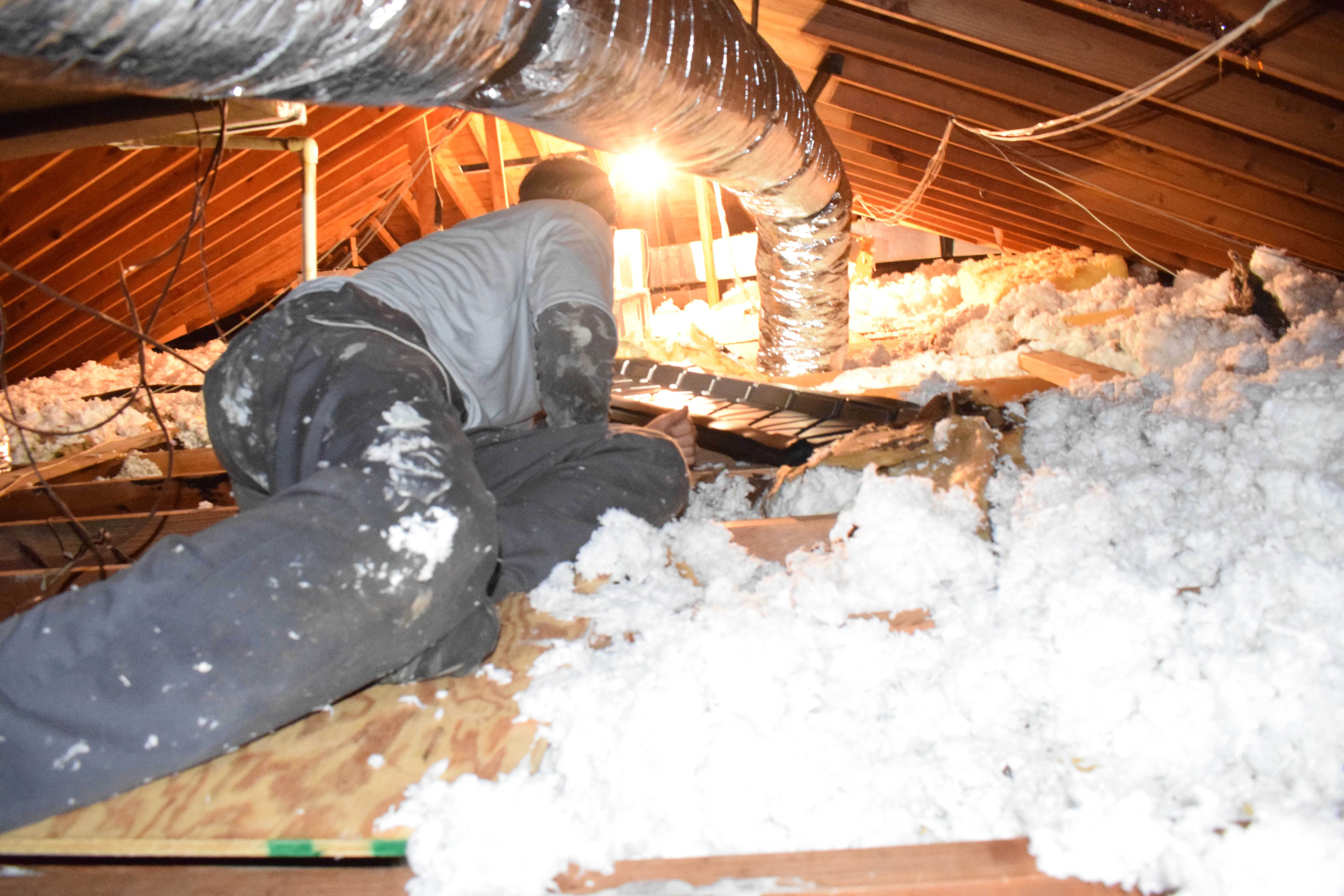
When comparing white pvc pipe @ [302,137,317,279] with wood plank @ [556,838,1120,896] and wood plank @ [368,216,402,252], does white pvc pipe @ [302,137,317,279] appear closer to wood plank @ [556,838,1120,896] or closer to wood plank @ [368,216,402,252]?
wood plank @ [556,838,1120,896]

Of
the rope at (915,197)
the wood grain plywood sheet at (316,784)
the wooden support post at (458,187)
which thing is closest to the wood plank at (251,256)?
the wooden support post at (458,187)

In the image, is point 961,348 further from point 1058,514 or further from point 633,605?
point 633,605

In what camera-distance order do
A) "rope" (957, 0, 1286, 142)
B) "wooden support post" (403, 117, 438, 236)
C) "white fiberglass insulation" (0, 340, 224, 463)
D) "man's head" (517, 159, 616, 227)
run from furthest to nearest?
1. "wooden support post" (403, 117, 438, 236)
2. "white fiberglass insulation" (0, 340, 224, 463)
3. "man's head" (517, 159, 616, 227)
4. "rope" (957, 0, 1286, 142)

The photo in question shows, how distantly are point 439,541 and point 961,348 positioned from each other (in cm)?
Result: 350

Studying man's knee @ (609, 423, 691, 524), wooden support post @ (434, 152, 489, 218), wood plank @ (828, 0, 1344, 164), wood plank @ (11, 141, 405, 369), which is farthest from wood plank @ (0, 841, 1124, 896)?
wooden support post @ (434, 152, 489, 218)

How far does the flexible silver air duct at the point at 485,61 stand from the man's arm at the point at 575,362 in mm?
346

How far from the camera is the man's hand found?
1886mm

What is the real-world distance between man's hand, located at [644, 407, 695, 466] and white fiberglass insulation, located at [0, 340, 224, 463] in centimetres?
172

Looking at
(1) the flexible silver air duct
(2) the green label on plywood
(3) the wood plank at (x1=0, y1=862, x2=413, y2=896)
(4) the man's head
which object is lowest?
(3) the wood plank at (x1=0, y1=862, x2=413, y2=896)

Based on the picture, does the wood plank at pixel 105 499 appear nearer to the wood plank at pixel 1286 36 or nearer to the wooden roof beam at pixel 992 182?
the wood plank at pixel 1286 36

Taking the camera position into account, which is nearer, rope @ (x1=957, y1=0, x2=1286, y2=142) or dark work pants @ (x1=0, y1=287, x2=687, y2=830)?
dark work pants @ (x1=0, y1=287, x2=687, y2=830)

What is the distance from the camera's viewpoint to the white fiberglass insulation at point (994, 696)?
2.45 feet

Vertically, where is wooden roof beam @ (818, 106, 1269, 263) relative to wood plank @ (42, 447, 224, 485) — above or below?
above

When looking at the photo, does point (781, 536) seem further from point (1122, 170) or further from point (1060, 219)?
point (1060, 219)
